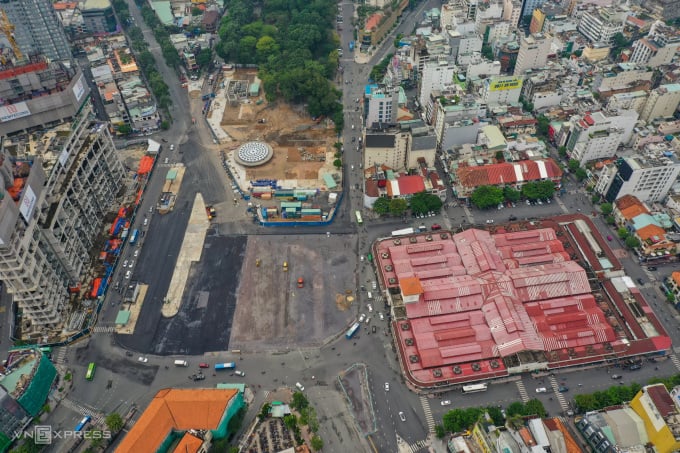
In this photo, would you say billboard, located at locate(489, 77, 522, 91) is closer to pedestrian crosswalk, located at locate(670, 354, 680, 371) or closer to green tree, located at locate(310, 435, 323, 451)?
pedestrian crosswalk, located at locate(670, 354, 680, 371)

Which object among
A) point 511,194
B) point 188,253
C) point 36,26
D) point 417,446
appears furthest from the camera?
point 36,26

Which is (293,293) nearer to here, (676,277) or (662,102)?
(676,277)

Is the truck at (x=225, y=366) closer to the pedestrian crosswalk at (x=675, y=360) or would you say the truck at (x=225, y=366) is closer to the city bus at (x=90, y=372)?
the city bus at (x=90, y=372)

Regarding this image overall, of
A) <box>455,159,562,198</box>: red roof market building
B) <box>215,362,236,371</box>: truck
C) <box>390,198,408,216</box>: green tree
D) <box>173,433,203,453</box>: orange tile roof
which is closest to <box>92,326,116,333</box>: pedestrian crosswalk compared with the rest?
<box>215,362,236,371</box>: truck

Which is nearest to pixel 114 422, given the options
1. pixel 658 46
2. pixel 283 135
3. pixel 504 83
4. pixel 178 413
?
pixel 178 413

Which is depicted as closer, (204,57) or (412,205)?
(412,205)

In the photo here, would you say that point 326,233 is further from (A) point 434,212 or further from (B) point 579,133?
(B) point 579,133
